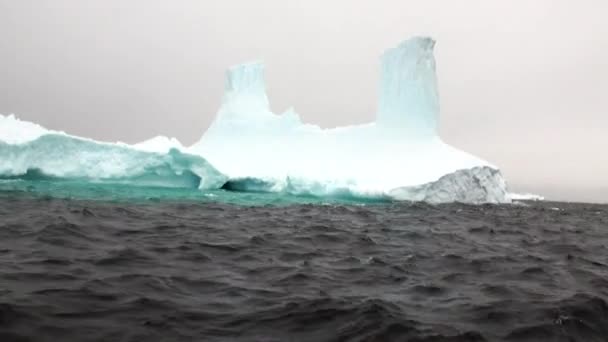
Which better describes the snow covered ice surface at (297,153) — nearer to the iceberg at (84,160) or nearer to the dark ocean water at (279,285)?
the iceberg at (84,160)

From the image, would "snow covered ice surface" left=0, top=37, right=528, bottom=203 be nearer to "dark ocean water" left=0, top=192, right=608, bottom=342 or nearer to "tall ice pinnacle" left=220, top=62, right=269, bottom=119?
"tall ice pinnacle" left=220, top=62, right=269, bottom=119

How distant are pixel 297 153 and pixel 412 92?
22.1 ft

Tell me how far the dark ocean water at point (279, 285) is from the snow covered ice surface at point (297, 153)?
12239 millimetres

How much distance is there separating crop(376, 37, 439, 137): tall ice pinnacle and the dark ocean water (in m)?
15.7

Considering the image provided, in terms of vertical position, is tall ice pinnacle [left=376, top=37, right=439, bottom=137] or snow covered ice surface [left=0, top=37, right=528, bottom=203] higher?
tall ice pinnacle [left=376, top=37, right=439, bottom=137]

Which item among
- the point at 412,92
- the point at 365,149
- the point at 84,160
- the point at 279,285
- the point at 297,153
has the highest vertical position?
the point at 412,92

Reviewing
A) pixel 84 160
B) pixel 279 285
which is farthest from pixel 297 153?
pixel 279 285

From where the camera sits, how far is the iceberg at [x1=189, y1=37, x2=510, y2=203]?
63.2 ft

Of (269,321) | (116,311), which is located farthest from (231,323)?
(116,311)

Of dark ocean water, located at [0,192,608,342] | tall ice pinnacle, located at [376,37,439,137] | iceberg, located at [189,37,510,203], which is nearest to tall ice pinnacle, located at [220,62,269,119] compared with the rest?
iceberg, located at [189,37,510,203]

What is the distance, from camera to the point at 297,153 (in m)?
24.4

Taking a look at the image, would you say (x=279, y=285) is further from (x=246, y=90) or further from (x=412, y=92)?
(x=246, y=90)

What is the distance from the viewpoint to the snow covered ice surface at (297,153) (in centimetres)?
1850

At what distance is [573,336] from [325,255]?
2.95 metres
